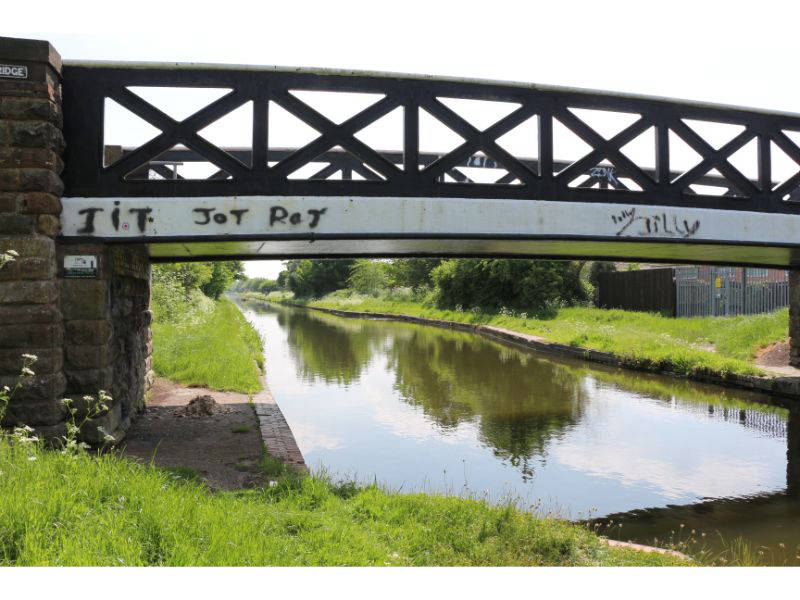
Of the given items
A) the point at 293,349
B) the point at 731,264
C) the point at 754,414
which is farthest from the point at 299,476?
the point at 293,349

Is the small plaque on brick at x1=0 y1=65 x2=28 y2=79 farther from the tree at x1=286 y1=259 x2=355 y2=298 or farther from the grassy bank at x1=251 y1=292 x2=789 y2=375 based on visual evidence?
the tree at x1=286 y1=259 x2=355 y2=298

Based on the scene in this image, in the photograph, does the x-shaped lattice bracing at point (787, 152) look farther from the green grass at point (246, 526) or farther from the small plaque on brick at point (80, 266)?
the small plaque on brick at point (80, 266)

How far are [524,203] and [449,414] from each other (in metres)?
4.42

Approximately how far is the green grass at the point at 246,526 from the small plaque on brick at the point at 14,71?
3.34 meters

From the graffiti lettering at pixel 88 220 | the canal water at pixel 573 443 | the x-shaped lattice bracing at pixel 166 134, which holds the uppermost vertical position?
the x-shaped lattice bracing at pixel 166 134

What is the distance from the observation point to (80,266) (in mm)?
5895

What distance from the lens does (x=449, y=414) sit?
32.8 feet

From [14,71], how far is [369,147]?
3.38m

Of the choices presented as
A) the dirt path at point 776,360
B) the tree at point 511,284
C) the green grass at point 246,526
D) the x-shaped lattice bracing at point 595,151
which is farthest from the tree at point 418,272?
the green grass at point 246,526

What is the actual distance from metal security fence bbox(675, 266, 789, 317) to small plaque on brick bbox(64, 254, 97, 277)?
19.6m

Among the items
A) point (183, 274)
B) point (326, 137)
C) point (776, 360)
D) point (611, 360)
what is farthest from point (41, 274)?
point (183, 274)

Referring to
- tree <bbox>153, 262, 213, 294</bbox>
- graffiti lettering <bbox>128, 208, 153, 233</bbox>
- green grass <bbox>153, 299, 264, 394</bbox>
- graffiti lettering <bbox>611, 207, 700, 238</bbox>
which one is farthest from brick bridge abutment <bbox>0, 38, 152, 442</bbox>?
tree <bbox>153, 262, 213, 294</bbox>

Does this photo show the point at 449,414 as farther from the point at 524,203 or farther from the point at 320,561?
the point at 320,561

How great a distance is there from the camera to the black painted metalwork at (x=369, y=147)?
20.1ft
